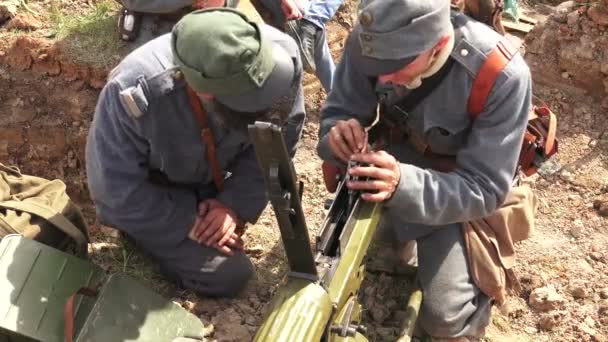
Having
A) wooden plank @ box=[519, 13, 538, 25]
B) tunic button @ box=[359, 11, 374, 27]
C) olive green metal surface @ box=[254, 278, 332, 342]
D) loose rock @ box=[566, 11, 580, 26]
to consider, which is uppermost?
tunic button @ box=[359, 11, 374, 27]

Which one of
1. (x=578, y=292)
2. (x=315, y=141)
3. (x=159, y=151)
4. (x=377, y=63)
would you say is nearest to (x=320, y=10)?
(x=315, y=141)

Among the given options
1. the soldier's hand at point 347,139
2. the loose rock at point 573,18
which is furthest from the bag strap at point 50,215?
the loose rock at point 573,18

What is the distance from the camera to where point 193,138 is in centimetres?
362

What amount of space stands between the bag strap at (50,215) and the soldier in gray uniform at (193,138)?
0.20 meters

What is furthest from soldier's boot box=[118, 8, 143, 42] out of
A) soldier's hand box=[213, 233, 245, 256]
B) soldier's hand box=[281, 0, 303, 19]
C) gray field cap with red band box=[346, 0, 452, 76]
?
gray field cap with red band box=[346, 0, 452, 76]

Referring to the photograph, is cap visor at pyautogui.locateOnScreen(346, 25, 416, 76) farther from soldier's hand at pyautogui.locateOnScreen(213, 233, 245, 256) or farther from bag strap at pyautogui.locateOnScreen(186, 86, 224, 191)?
soldier's hand at pyautogui.locateOnScreen(213, 233, 245, 256)

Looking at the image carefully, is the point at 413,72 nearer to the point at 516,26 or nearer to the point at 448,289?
the point at 448,289

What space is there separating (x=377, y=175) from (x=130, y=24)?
2.49 m

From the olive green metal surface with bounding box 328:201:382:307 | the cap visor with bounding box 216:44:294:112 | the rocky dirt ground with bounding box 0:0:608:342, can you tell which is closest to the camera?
the olive green metal surface with bounding box 328:201:382:307

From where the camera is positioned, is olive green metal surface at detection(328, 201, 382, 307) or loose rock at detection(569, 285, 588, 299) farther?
loose rock at detection(569, 285, 588, 299)

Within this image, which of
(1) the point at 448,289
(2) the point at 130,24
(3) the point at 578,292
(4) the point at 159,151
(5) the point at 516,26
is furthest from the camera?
(5) the point at 516,26

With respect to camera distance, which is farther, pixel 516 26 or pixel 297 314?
pixel 516 26

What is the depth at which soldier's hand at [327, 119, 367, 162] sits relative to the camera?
3326mm

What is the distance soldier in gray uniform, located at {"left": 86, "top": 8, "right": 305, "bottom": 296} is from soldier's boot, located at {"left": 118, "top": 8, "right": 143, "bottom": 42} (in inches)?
51.1
